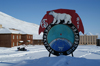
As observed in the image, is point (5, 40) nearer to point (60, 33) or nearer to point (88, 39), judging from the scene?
point (60, 33)

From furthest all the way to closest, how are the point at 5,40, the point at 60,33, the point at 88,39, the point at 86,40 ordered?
the point at 86,40
the point at 88,39
the point at 5,40
the point at 60,33

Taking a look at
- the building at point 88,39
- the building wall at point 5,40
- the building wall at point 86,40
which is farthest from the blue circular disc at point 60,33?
the building at point 88,39

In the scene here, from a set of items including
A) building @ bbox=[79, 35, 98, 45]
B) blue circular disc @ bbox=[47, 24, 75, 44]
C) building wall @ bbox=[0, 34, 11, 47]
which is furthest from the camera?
building @ bbox=[79, 35, 98, 45]

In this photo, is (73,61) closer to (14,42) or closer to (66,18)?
(66,18)

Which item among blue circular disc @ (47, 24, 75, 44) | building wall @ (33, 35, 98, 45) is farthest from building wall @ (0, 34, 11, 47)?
blue circular disc @ (47, 24, 75, 44)

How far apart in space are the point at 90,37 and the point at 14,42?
39.6 metres

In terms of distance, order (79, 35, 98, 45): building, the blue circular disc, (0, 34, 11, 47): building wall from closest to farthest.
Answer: the blue circular disc < (0, 34, 11, 47): building wall < (79, 35, 98, 45): building

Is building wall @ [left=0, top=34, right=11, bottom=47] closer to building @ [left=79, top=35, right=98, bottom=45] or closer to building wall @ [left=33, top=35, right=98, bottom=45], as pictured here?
building wall @ [left=33, top=35, right=98, bottom=45]

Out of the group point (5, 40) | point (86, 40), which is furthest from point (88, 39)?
point (5, 40)

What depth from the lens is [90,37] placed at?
61000 millimetres

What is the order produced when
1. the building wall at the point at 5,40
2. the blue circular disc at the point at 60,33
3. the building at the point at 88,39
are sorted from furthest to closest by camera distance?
1. the building at the point at 88,39
2. the building wall at the point at 5,40
3. the blue circular disc at the point at 60,33

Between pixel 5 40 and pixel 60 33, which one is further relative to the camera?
pixel 5 40

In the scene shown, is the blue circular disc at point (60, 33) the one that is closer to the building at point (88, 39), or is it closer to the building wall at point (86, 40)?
the building wall at point (86, 40)

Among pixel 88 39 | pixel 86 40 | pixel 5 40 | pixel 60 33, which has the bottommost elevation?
pixel 86 40
